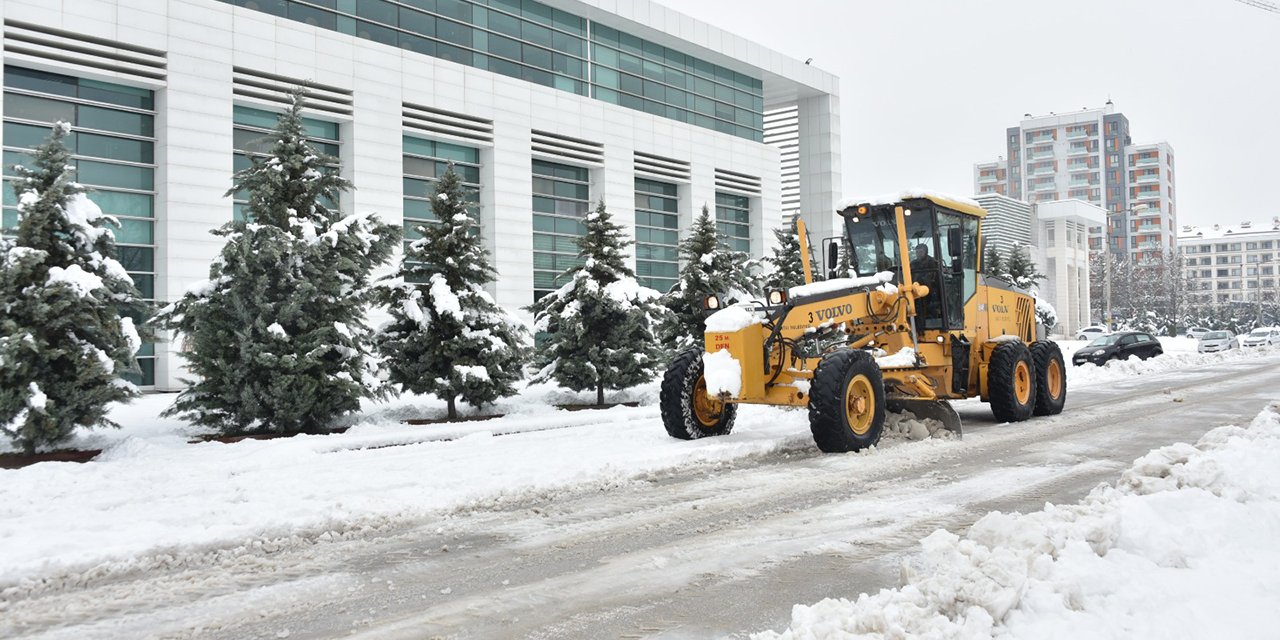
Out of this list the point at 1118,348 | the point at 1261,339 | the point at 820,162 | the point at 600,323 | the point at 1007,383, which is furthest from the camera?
the point at 1261,339

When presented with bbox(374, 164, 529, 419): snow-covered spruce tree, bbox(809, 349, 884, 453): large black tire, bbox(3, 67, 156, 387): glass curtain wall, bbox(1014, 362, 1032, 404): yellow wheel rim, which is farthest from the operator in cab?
bbox(3, 67, 156, 387): glass curtain wall

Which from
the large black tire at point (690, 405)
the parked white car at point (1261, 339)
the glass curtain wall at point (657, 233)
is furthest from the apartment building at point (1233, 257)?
the large black tire at point (690, 405)

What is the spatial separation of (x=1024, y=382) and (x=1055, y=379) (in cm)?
124

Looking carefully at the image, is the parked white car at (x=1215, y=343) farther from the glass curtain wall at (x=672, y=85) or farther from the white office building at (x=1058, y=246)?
the white office building at (x=1058, y=246)

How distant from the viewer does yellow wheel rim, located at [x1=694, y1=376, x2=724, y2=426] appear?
11227 millimetres

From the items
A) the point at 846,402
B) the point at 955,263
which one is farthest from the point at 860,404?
the point at 955,263

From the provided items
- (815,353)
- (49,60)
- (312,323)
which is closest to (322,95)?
(49,60)

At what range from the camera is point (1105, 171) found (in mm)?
134500

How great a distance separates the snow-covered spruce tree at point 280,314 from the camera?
13133 millimetres

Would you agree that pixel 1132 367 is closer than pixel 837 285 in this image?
No

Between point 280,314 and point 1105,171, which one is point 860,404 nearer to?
point 280,314

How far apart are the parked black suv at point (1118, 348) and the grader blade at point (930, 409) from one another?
79.7ft

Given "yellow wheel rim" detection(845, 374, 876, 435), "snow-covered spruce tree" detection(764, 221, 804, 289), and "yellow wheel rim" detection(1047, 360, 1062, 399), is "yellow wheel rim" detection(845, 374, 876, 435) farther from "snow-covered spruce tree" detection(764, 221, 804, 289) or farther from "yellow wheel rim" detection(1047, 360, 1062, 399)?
"snow-covered spruce tree" detection(764, 221, 804, 289)

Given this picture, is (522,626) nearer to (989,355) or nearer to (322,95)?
(989,355)
